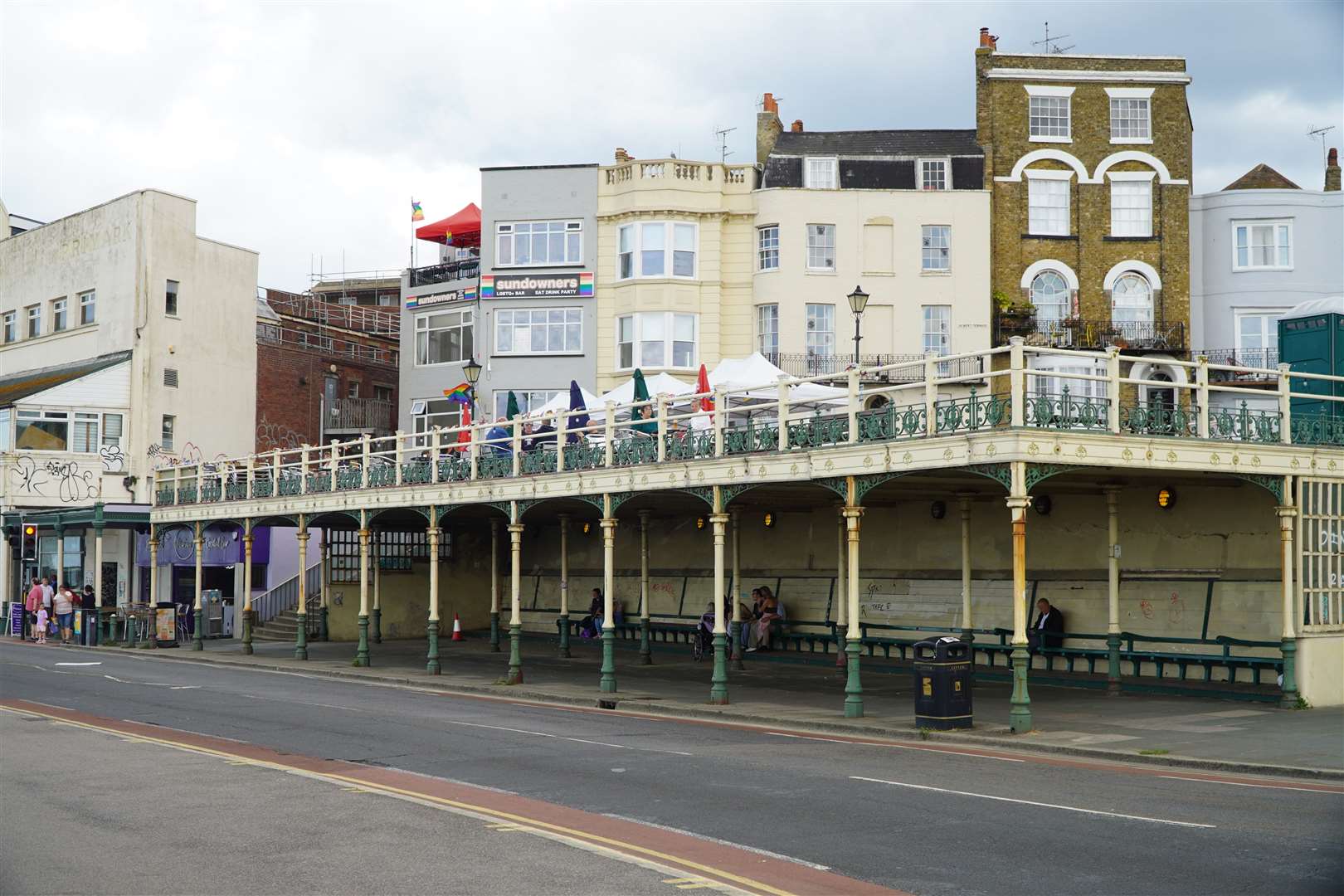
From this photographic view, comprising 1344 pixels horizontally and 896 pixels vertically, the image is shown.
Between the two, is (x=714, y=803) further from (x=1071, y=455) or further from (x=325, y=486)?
(x=325, y=486)

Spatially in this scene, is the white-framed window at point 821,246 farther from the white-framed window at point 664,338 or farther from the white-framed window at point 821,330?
the white-framed window at point 664,338

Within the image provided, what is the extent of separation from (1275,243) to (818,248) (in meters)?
15.4

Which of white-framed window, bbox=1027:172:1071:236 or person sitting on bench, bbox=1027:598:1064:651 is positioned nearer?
person sitting on bench, bbox=1027:598:1064:651

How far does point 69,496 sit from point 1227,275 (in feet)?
129

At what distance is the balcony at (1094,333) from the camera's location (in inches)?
1788

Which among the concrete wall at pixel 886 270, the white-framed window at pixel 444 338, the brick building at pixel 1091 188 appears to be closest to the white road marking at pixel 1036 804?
the concrete wall at pixel 886 270

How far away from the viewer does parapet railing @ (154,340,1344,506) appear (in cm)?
1905

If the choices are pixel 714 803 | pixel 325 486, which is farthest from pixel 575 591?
pixel 714 803

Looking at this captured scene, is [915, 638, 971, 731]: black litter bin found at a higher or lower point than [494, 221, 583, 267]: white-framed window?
lower

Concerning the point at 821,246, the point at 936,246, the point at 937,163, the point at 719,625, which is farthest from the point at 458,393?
the point at 719,625

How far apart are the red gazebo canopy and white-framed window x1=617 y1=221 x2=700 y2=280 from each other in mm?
14563

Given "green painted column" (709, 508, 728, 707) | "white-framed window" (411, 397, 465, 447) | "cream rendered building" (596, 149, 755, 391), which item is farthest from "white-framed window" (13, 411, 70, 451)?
"green painted column" (709, 508, 728, 707)

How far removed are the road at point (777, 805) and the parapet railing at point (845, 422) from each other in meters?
4.71

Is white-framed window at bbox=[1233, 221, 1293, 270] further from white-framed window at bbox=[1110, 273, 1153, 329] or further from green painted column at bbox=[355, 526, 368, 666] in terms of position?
green painted column at bbox=[355, 526, 368, 666]
